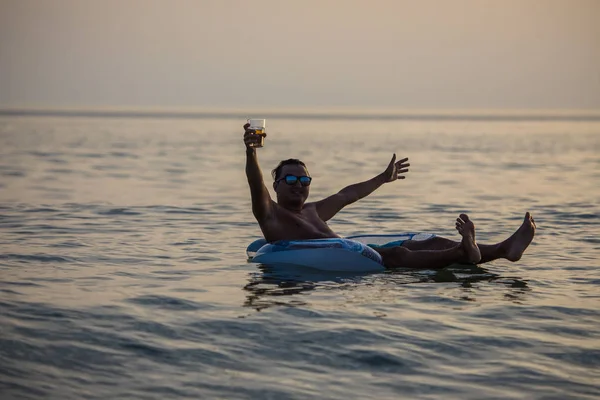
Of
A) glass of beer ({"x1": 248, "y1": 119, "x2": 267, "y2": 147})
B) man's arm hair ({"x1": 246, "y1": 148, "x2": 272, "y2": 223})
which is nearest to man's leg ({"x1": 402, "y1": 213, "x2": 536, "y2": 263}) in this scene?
man's arm hair ({"x1": 246, "y1": 148, "x2": 272, "y2": 223})

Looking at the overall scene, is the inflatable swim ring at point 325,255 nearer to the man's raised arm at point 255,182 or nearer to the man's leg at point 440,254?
the man's leg at point 440,254

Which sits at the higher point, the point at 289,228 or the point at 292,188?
the point at 292,188

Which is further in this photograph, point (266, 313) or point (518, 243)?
point (518, 243)

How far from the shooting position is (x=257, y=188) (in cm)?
957

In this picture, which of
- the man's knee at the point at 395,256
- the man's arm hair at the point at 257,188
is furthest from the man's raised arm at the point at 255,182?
the man's knee at the point at 395,256

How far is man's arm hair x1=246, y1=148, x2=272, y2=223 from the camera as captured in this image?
9.27 meters

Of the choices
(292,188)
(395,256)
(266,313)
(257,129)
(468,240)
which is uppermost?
(257,129)

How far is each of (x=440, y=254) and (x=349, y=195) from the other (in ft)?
5.58

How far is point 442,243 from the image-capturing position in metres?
10.5

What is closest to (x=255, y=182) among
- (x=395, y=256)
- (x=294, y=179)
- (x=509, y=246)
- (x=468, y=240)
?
(x=294, y=179)

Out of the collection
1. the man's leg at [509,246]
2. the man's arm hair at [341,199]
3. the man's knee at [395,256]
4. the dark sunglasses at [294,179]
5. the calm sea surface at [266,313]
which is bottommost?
the calm sea surface at [266,313]

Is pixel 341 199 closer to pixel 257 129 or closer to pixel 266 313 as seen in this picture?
pixel 257 129

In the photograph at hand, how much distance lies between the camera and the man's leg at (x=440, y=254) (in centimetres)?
968

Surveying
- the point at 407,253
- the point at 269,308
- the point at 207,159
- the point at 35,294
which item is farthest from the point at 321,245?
the point at 207,159
